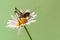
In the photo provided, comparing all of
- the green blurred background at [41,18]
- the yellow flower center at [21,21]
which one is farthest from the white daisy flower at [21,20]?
the green blurred background at [41,18]

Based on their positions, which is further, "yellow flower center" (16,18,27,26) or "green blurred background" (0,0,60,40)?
"green blurred background" (0,0,60,40)

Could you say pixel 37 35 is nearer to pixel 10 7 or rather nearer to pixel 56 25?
pixel 56 25

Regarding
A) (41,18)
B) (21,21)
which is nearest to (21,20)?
(21,21)

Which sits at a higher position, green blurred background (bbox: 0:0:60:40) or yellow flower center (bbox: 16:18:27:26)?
green blurred background (bbox: 0:0:60:40)

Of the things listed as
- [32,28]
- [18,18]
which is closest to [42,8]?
[32,28]

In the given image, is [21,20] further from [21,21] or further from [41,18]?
[41,18]

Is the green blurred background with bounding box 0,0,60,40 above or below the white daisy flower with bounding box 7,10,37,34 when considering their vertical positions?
above

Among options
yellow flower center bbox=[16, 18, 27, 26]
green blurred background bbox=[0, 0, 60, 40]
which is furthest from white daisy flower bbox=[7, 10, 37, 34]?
green blurred background bbox=[0, 0, 60, 40]

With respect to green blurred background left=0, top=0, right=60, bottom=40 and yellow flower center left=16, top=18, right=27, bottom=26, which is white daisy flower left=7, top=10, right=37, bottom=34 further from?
green blurred background left=0, top=0, right=60, bottom=40
